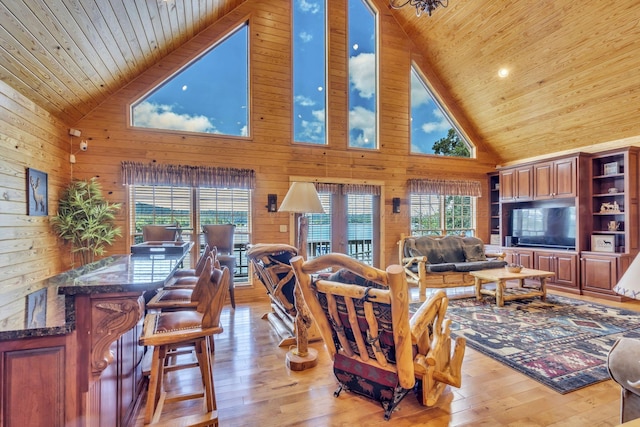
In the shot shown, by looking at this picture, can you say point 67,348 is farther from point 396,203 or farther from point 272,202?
point 396,203

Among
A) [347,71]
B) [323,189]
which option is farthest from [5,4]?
[347,71]

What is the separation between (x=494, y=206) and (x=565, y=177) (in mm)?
1761

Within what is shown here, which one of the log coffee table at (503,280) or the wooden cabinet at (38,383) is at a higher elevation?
the wooden cabinet at (38,383)

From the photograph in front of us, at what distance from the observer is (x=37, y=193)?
11.6 ft

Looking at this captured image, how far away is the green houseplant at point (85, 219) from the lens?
13.4 ft

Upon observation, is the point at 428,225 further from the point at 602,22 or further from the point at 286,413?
the point at 286,413

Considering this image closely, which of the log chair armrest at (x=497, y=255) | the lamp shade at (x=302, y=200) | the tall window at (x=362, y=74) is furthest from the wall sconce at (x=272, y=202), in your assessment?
the log chair armrest at (x=497, y=255)

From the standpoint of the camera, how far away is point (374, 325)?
6.00 ft

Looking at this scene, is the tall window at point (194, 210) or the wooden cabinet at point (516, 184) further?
the wooden cabinet at point (516, 184)

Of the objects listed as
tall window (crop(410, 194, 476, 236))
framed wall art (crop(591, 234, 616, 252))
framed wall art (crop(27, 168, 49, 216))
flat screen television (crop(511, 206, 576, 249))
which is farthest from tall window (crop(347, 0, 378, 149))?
framed wall art (crop(27, 168, 49, 216))

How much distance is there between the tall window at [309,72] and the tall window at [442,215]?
2.43 m

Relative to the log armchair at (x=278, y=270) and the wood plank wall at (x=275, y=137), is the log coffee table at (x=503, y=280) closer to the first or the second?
the wood plank wall at (x=275, y=137)

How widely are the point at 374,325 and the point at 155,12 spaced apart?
424 centimetres

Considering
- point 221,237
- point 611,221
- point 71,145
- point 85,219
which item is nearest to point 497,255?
point 611,221
